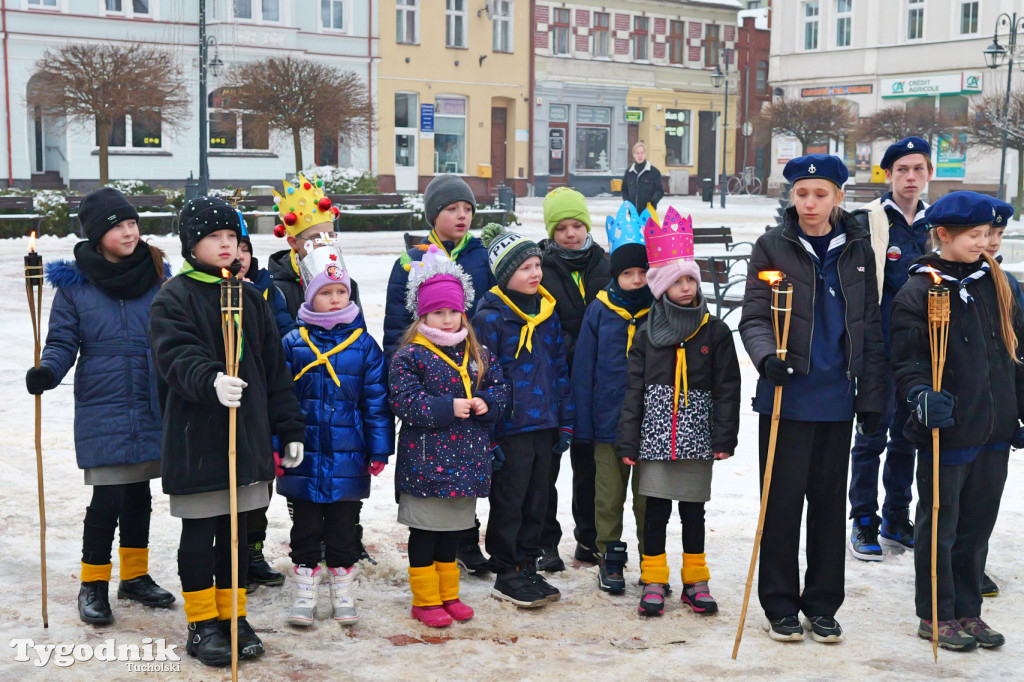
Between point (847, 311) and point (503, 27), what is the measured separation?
3872cm

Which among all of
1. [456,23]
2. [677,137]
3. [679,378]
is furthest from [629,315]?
[677,137]

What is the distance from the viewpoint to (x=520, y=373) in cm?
492

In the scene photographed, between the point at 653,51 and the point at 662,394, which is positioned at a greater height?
the point at 653,51

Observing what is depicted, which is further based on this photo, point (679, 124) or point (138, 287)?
point (679, 124)

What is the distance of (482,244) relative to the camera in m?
5.61

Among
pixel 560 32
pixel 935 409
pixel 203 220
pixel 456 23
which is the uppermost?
pixel 560 32

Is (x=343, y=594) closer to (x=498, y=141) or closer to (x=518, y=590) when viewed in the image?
(x=518, y=590)

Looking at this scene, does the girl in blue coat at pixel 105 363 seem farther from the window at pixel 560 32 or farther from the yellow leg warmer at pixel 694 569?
the window at pixel 560 32

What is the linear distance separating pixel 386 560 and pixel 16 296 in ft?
34.8

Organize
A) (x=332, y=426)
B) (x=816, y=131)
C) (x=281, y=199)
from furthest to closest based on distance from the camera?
(x=816, y=131), (x=281, y=199), (x=332, y=426)

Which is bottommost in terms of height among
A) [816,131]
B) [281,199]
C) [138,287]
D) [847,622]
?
[847,622]

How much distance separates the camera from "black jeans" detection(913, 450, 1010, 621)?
450 cm

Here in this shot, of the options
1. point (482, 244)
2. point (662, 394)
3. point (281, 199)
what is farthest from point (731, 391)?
point (281, 199)

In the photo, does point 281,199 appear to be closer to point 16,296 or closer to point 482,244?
point 482,244
